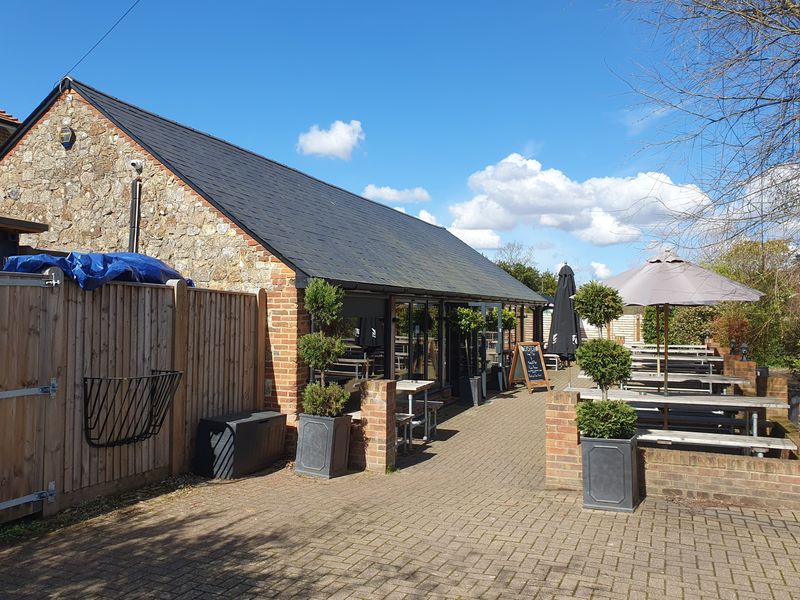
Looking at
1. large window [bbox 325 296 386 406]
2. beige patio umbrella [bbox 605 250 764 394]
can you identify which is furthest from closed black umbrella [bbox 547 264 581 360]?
beige patio umbrella [bbox 605 250 764 394]

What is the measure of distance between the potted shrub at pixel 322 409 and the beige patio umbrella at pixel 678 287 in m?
4.04

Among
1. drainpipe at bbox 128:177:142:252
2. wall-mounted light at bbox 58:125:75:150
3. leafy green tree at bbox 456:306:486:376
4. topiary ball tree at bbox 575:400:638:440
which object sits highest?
wall-mounted light at bbox 58:125:75:150

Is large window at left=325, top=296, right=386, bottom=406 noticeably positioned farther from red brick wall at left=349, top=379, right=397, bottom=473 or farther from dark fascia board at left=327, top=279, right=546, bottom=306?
red brick wall at left=349, top=379, right=397, bottom=473

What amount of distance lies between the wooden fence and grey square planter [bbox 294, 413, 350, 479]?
127 cm

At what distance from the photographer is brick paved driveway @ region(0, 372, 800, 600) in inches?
168

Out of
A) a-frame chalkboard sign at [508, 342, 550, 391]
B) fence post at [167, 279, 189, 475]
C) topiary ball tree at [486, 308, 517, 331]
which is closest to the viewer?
fence post at [167, 279, 189, 475]

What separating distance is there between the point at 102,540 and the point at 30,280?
2463 millimetres

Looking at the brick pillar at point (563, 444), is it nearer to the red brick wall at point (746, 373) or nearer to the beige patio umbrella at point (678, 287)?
the beige patio umbrella at point (678, 287)

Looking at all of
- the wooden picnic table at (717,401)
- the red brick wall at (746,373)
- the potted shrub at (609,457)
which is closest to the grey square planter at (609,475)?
the potted shrub at (609,457)

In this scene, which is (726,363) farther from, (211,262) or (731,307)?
(211,262)

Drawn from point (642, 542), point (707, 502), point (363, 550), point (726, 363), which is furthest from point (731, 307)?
point (363, 550)

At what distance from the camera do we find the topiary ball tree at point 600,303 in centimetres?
812

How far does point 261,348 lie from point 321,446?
72.8 inches

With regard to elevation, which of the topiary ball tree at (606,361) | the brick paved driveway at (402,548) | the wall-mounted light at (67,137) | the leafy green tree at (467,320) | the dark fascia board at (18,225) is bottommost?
the brick paved driveway at (402,548)
